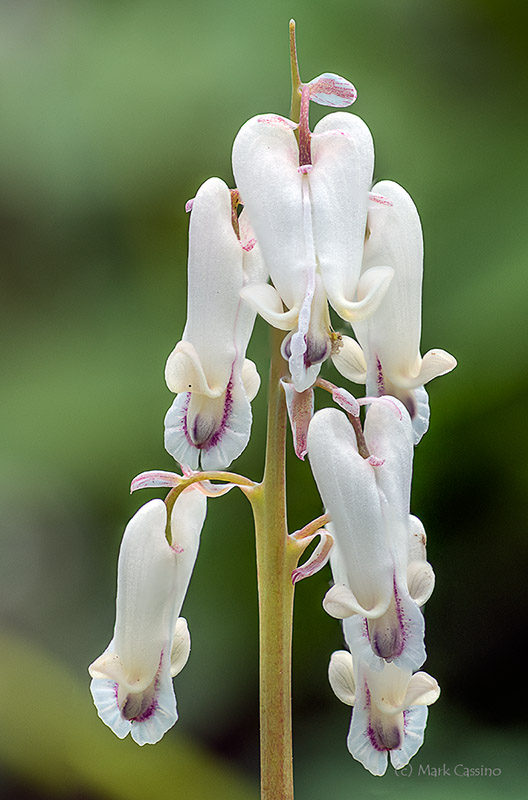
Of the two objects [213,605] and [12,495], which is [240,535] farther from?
[12,495]

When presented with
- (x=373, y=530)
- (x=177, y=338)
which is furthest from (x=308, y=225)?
(x=177, y=338)

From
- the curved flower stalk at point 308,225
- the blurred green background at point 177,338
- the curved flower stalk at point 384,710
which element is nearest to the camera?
the curved flower stalk at point 308,225

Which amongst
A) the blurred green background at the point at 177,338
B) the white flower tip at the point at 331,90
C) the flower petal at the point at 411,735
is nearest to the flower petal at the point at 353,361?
the white flower tip at the point at 331,90

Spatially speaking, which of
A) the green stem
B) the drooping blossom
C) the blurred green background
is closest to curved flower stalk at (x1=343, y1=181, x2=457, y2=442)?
the green stem

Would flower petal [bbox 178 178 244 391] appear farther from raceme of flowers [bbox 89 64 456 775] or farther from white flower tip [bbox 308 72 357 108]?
white flower tip [bbox 308 72 357 108]

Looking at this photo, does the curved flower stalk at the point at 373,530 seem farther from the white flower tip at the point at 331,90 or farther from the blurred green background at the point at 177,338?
the blurred green background at the point at 177,338

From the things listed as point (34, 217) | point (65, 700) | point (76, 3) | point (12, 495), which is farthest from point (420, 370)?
point (76, 3)
